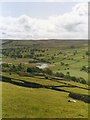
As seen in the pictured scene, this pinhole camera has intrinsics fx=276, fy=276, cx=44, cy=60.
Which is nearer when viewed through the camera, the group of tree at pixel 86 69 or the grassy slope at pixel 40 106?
the grassy slope at pixel 40 106

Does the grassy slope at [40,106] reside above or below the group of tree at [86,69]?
above

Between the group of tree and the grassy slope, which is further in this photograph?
the group of tree

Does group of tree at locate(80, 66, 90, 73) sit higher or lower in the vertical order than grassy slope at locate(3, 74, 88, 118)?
lower

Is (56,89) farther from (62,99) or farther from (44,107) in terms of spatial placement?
(44,107)

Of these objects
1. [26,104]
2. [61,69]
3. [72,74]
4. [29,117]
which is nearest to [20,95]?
[26,104]

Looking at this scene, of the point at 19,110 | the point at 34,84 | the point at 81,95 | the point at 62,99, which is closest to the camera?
the point at 19,110

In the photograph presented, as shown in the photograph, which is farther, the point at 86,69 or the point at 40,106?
the point at 86,69

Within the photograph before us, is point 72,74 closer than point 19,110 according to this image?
No

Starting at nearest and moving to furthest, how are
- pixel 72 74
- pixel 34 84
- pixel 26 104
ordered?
pixel 26 104 → pixel 34 84 → pixel 72 74

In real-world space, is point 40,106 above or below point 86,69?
above
